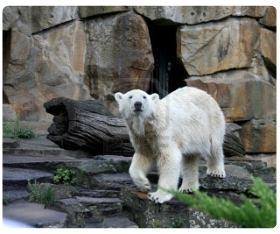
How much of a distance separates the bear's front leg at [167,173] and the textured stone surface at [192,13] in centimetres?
294

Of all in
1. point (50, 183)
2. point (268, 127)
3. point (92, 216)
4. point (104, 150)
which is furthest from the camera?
point (268, 127)

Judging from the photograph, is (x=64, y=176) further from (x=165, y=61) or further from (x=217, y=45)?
(x=217, y=45)

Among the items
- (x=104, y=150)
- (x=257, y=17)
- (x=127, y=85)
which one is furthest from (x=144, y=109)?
(x=257, y=17)

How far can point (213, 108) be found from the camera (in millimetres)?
5141

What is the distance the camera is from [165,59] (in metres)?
7.14

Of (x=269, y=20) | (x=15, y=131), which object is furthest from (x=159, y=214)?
(x=269, y=20)

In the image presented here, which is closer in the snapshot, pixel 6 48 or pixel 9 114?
pixel 9 114

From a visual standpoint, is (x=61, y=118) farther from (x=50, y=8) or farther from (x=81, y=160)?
A: (x=50, y=8)

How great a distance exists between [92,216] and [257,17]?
12.3 feet

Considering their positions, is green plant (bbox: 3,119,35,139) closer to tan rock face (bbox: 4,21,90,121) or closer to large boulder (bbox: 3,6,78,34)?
tan rock face (bbox: 4,21,90,121)

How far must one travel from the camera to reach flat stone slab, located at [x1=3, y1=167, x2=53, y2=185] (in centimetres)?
487

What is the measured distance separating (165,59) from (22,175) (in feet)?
8.81

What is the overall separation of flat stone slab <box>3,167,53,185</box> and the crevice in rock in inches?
58.4

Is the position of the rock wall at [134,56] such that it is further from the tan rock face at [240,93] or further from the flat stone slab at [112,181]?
the flat stone slab at [112,181]
